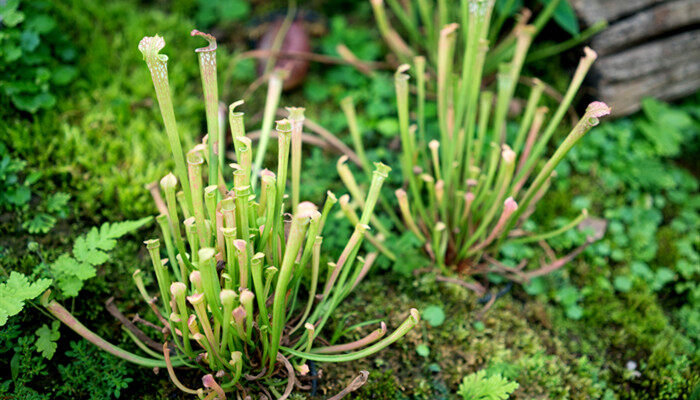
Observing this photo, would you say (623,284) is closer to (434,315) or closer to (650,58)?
(434,315)

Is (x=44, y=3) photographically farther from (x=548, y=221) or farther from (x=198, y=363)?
(x=548, y=221)

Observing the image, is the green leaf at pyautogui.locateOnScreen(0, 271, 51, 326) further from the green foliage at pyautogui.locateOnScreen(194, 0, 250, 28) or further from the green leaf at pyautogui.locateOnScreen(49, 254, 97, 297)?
the green foliage at pyautogui.locateOnScreen(194, 0, 250, 28)

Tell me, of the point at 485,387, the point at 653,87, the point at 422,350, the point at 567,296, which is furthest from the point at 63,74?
the point at 653,87

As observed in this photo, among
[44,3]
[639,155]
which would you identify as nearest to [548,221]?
[639,155]

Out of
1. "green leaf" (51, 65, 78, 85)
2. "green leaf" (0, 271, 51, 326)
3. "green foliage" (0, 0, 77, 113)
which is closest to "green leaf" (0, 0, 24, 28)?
"green foliage" (0, 0, 77, 113)

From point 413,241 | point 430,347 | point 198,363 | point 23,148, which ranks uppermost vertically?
point 23,148

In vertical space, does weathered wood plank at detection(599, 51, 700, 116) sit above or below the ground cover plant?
above
